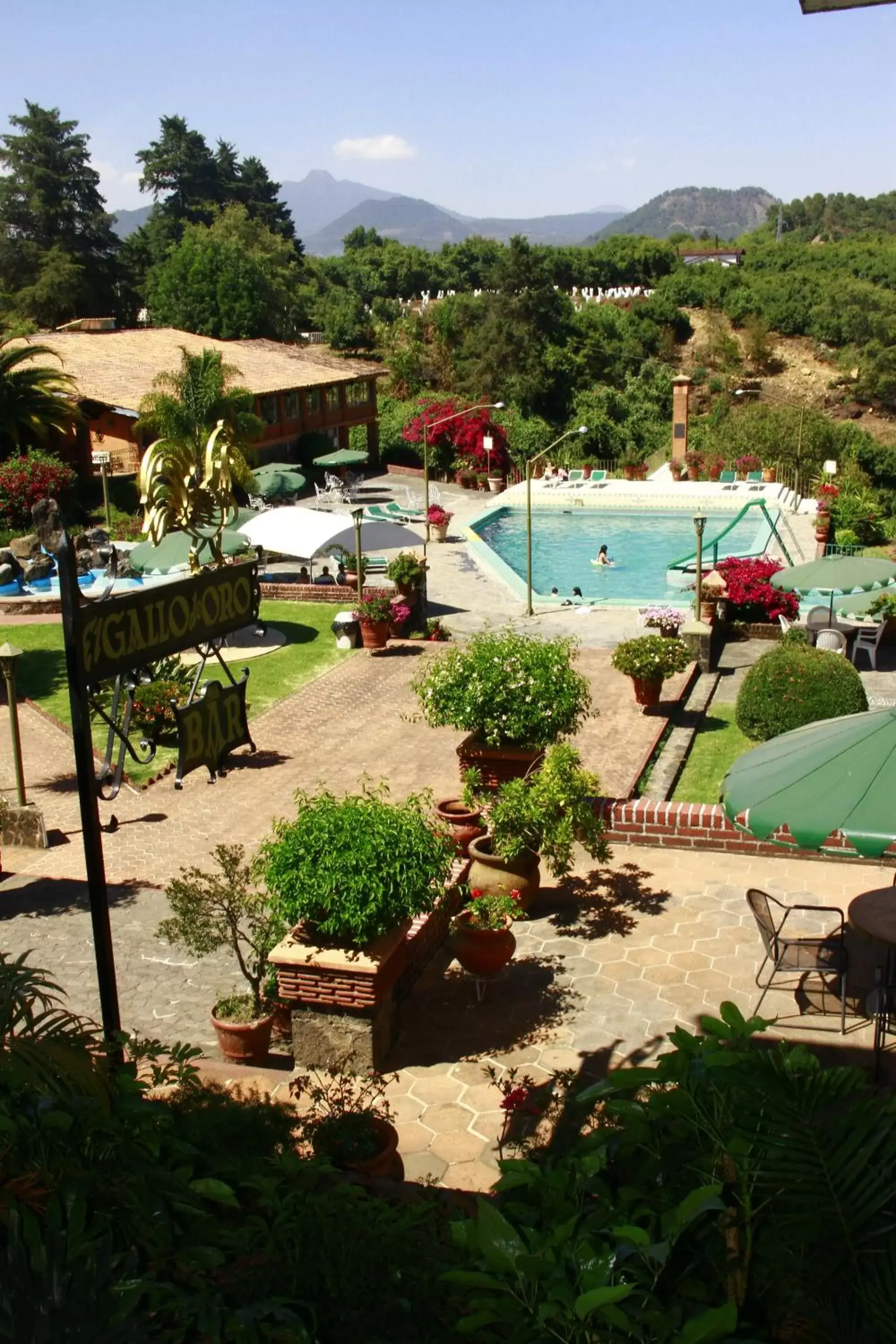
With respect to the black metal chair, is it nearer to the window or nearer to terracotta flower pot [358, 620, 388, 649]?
terracotta flower pot [358, 620, 388, 649]

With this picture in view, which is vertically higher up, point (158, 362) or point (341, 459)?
point (158, 362)

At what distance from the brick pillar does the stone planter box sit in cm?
3574

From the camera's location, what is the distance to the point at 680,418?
Answer: 46.1 metres

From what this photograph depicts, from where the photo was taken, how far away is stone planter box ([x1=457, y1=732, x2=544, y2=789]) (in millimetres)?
11172

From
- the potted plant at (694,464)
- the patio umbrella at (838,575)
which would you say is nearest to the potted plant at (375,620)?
the patio umbrella at (838,575)

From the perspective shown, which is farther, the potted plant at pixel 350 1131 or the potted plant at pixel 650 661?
the potted plant at pixel 650 661

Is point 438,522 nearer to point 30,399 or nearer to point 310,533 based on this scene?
point 310,533

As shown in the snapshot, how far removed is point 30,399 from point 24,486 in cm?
997

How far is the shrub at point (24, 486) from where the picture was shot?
96.2ft

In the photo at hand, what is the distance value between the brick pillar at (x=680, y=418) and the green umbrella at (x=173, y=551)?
2704 cm

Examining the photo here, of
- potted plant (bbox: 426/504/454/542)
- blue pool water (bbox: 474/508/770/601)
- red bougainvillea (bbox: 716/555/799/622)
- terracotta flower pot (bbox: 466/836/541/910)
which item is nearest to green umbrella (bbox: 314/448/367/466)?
blue pool water (bbox: 474/508/770/601)

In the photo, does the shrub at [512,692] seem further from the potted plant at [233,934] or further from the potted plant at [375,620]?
the potted plant at [375,620]

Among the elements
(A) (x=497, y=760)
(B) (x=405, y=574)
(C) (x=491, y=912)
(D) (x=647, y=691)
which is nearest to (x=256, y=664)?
(B) (x=405, y=574)

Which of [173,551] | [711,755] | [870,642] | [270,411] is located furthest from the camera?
[270,411]
